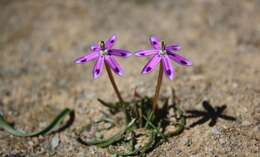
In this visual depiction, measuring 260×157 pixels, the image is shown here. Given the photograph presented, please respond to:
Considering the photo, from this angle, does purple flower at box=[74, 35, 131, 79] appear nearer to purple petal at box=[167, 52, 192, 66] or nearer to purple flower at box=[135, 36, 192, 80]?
purple flower at box=[135, 36, 192, 80]

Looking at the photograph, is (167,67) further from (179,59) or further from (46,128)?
(46,128)

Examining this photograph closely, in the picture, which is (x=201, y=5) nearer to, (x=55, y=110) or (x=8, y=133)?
(x=55, y=110)

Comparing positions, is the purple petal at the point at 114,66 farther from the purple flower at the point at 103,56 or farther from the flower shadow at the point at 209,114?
the flower shadow at the point at 209,114

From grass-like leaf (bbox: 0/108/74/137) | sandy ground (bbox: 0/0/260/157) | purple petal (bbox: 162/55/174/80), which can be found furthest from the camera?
grass-like leaf (bbox: 0/108/74/137)

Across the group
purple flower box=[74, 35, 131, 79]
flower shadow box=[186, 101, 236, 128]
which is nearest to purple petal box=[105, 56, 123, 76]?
purple flower box=[74, 35, 131, 79]

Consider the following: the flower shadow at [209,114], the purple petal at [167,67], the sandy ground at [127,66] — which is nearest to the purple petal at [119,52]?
the purple petal at [167,67]

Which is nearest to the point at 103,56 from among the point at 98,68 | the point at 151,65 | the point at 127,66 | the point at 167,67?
the point at 98,68
